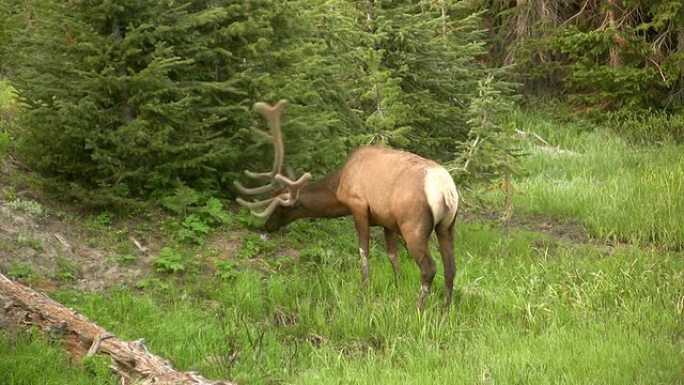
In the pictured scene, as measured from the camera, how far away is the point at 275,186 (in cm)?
920

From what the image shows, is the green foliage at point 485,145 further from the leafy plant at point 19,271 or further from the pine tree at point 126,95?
the leafy plant at point 19,271

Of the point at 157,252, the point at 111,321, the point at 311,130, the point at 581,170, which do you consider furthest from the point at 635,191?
the point at 111,321

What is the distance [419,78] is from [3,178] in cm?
551

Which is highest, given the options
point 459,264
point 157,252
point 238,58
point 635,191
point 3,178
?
point 238,58

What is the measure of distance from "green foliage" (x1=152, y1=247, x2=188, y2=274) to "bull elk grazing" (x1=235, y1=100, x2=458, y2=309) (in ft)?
2.53

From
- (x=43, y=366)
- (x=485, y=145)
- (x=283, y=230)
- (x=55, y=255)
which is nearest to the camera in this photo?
(x=43, y=366)

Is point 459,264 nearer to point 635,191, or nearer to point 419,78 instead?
point 419,78

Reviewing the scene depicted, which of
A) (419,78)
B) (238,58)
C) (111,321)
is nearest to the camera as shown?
(111,321)

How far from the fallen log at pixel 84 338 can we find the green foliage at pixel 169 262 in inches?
64.9

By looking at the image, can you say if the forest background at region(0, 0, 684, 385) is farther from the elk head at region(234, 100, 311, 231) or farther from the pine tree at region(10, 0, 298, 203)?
the elk head at region(234, 100, 311, 231)

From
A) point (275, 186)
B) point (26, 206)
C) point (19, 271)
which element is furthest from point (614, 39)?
point (19, 271)

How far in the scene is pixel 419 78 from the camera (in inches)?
491

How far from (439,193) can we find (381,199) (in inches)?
26.1

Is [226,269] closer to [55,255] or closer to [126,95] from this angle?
[55,255]
